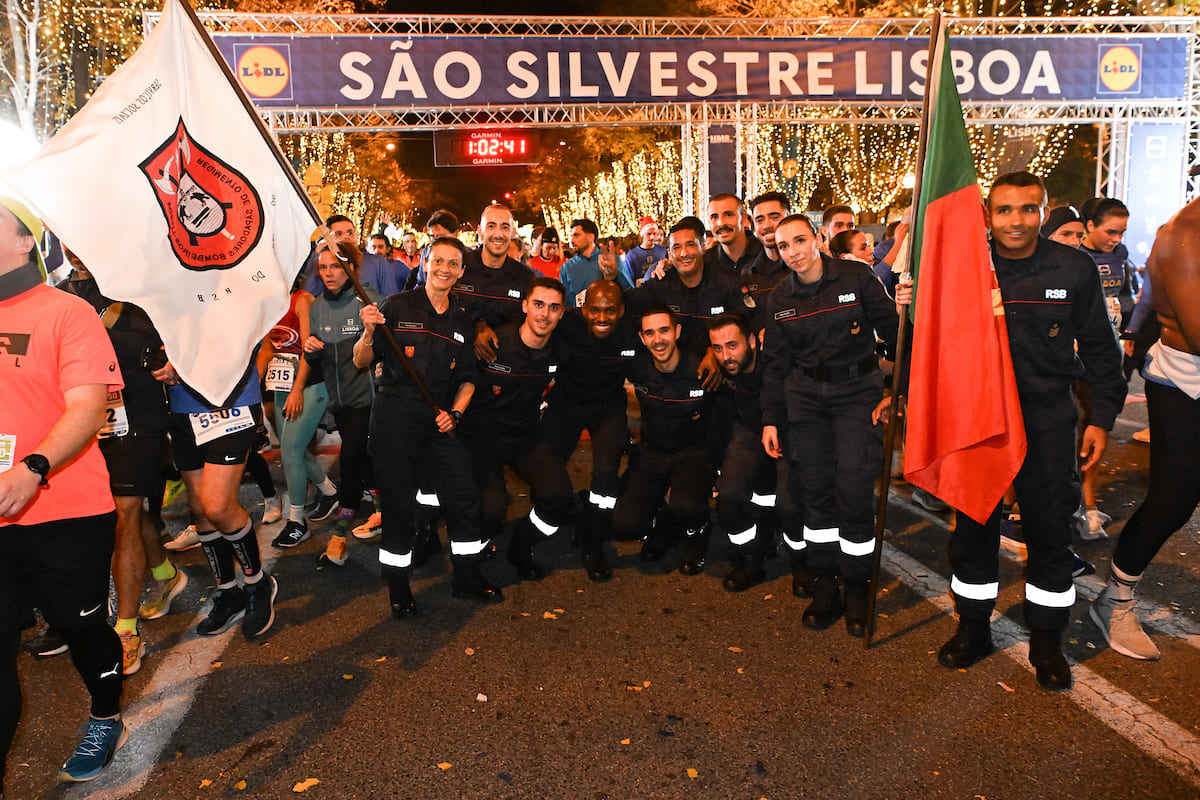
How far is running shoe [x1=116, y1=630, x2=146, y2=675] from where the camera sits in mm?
4027

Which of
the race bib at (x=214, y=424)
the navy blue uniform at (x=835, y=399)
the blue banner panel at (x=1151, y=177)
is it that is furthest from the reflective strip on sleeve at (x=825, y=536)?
the blue banner panel at (x=1151, y=177)

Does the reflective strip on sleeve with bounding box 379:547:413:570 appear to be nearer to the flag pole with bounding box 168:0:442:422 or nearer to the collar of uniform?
the flag pole with bounding box 168:0:442:422

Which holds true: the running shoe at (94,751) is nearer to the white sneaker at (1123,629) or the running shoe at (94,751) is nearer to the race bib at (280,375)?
the race bib at (280,375)

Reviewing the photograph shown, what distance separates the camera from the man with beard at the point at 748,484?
4844 millimetres

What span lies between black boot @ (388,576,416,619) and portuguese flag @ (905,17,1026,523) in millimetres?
2728

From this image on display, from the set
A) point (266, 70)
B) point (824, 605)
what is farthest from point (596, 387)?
point (266, 70)

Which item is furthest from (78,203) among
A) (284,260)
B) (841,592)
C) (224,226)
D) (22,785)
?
(841,592)

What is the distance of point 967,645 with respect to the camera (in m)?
3.83

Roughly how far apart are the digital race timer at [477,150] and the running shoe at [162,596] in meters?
14.4

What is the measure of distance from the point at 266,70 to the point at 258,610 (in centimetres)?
1191

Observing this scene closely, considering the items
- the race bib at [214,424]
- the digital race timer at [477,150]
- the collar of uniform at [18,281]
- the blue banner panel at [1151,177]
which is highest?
the digital race timer at [477,150]

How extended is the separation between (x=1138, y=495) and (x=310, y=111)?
42.9 feet

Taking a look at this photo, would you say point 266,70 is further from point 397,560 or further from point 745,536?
A: point 745,536

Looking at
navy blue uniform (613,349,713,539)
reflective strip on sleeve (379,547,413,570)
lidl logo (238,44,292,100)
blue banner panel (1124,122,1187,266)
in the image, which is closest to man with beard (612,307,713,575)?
navy blue uniform (613,349,713,539)
